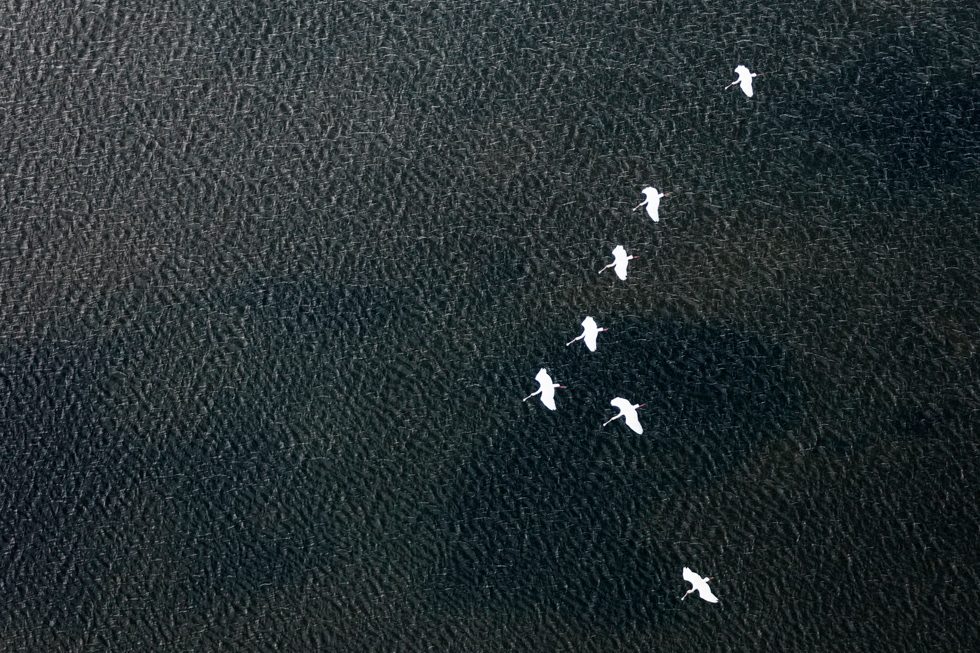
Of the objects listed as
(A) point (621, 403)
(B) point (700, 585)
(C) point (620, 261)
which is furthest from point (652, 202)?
(B) point (700, 585)

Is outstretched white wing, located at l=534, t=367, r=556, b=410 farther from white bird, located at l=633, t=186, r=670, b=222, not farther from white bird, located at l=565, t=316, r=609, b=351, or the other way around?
white bird, located at l=633, t=186, r=670, b=222

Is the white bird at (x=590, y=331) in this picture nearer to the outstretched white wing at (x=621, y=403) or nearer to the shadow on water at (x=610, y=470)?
the shadow on water at (x=610, y=470)

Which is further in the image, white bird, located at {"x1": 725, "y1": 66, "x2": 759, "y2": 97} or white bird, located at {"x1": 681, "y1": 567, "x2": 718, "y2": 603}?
white bird, located at {"x1": 725, "y1": 66, "x2": 759, "y2": 97}

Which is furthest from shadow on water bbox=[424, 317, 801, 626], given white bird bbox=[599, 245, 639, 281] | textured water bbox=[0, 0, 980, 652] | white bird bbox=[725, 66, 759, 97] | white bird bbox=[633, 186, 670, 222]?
white bird bbox=[725, 66, 759, 97]

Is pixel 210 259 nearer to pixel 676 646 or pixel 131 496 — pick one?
pixel 131 496

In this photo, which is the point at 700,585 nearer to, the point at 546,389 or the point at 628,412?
the point at 628,412
